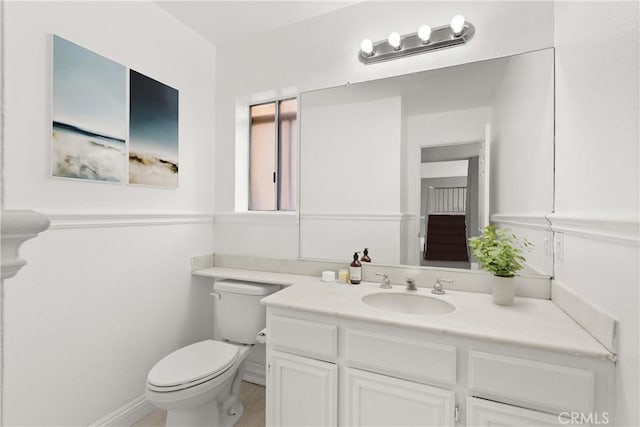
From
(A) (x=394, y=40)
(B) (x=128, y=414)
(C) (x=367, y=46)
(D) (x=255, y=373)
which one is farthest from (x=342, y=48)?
(B) (x=128, y=414)

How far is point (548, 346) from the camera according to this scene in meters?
0.99

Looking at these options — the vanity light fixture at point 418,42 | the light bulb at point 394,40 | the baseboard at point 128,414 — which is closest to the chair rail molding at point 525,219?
the vanity light fixture at point 418,42

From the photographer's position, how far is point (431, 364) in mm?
1157

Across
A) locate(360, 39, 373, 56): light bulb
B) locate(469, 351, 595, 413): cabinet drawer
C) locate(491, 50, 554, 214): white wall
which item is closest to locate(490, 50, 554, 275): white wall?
locate(491, 50, 554, 214): white wall

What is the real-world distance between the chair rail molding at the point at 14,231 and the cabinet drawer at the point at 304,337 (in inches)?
45.0

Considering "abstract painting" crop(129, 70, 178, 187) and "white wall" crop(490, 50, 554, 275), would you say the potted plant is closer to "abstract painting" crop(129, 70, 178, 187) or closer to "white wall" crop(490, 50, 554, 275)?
"white wall" crop(490, 50, 554, 275)

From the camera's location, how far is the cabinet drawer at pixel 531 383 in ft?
3.19

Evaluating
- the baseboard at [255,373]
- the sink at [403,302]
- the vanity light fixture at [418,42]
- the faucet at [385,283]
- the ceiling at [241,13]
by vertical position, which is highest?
the ceiling at [241,13]

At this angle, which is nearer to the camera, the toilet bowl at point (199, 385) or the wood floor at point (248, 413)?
the toilet bowl at point (199, 385)

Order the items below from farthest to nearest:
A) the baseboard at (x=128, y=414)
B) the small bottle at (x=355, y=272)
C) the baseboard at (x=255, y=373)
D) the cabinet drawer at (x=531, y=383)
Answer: the baseboard at (x=255, y=373) < the small bottle at (x=355, y=272) < the baseboard at (x=128, y=414) < the cabinet drawer at (x=531, y=383)

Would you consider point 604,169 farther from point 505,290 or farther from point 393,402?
point 393,402

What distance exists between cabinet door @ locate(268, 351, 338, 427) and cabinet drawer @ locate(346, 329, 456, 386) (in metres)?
0.14

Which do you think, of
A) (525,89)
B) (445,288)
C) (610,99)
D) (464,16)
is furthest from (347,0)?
(445,288)

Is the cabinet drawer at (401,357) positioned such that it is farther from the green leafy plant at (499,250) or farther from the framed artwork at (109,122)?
the framed artwork at (109,122)
